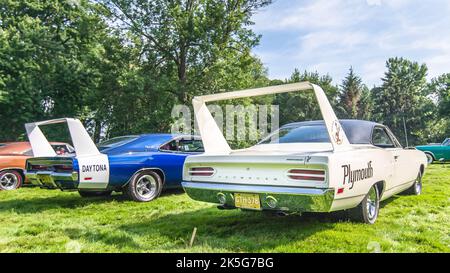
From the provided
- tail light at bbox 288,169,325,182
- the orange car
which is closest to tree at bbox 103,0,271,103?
the orange car

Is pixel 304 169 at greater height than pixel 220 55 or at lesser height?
lesser

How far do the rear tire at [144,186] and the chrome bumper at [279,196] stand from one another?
2.72 metres

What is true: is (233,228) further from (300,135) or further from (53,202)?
(53,202)

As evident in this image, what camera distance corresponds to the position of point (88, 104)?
66.0 ft

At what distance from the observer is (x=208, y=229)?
437 cm

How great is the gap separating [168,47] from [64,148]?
11.5 meters

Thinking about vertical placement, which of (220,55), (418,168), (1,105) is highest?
(220,55)

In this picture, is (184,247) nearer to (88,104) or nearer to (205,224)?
(205,224)

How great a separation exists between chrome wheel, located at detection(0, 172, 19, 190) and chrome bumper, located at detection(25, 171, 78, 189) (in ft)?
10.5

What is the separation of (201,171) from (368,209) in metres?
2.11
